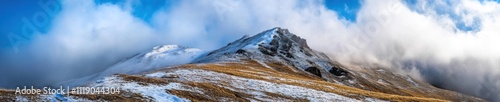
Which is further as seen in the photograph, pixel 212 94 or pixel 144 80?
pixel 212 94

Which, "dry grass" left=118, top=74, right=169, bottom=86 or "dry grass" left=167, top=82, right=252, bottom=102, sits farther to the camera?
"dry grass" left=118, top=74, right=169, bottom=86

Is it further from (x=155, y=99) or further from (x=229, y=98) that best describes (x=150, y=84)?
(x=229, y=98)

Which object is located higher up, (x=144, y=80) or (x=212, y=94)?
(x=144, y=80)

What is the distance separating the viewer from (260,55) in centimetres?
17012

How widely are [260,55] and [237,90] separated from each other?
109721 mm

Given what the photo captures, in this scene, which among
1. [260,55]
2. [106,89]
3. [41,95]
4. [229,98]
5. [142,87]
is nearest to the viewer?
[41,95]

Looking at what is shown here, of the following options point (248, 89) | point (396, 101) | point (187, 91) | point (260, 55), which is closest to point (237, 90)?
point (248, 89)

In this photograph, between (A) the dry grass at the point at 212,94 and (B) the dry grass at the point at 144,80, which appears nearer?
(A) the dry grass at the point at 212,94

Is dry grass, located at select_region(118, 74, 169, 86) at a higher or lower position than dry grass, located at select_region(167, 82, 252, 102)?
higher

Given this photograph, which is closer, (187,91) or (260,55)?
(187,91)

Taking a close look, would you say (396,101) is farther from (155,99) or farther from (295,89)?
(155,99)

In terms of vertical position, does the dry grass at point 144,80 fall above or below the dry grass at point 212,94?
above

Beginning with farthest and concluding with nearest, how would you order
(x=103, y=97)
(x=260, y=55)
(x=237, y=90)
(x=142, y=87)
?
(x=260, y=55) → (x=237, y=90) → (x=142, y=87) → (x=103, y=97)

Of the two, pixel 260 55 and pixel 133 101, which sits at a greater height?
pixel 260 55
